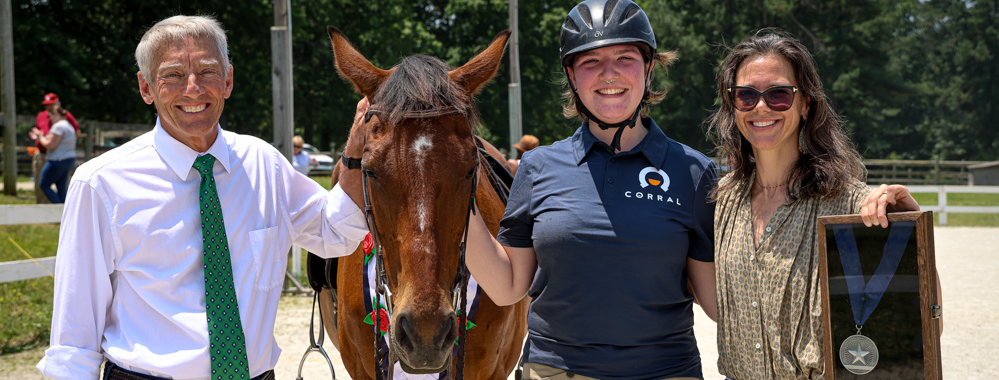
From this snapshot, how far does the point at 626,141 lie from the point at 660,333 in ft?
2.27

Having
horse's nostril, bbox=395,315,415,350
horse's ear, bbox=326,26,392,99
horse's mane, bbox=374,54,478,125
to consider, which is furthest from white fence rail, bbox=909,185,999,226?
horse's nostril, bbox=395,315,415,350

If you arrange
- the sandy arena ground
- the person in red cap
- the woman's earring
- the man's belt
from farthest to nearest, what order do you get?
1. the person in red cap
2. the sandy arena ground
3. the woman's earring
4. the man's belt

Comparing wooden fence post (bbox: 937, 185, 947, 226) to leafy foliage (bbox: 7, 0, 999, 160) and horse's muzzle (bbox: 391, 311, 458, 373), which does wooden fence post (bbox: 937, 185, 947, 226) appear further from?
horse's muzzle (bbox: 391, 311, 458, 373)

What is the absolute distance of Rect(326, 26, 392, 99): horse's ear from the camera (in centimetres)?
244

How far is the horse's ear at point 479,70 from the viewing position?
2488 mm

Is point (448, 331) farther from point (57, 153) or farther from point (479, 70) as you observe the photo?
point (57, 153)

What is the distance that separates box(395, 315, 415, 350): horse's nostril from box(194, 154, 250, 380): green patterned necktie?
468 millimetres

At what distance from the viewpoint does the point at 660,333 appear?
2.22 metres

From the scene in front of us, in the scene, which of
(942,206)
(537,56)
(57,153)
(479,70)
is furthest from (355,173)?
(537,56)

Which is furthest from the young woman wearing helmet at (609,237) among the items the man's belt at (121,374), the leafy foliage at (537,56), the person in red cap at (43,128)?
the leafy foliage at (537,56)

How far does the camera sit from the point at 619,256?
2213 mm

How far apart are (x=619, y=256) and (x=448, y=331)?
60cm

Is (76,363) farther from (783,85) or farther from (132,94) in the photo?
(132,94)

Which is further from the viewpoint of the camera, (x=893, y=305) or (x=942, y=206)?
(x=942, y=206)
